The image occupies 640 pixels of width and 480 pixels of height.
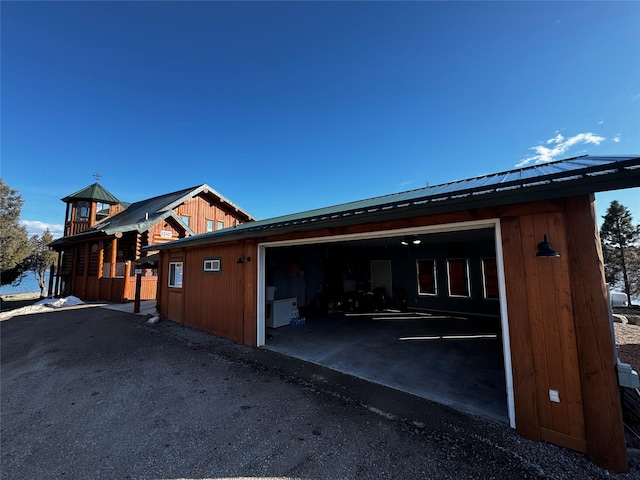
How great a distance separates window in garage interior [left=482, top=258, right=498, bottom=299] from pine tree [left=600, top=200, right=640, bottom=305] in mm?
15574

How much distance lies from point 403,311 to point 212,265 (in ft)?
24.8

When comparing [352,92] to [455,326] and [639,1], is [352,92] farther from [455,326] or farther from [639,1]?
[455,326]

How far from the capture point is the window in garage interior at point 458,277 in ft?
A: 31.2

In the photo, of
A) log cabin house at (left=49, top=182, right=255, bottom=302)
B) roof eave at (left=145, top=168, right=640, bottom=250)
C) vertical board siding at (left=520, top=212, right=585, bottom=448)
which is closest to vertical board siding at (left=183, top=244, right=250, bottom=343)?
roof eave at (left=145, top=168, right=640, bottom=250)

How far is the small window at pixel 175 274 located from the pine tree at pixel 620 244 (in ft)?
85.5

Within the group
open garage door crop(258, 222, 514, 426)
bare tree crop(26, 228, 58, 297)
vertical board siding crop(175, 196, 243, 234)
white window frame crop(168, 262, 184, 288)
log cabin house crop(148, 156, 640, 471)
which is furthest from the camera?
bare tree crop(26, 228, 58, 297)

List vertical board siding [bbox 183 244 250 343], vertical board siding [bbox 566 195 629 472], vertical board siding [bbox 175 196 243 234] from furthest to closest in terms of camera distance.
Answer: vertical board siding [bbox 175 196 243 234], vertical board siding [bbox 183 244 250 343], vertical board siding [bbox 566 195 629 472]

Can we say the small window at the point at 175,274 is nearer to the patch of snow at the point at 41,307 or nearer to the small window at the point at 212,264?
the small window at the point at 212,264

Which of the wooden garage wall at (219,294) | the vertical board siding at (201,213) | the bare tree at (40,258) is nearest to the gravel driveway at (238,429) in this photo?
the wooden garage wall at (219,294)

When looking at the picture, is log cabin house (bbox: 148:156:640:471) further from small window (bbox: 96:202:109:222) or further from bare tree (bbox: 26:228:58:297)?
bare tree (bbox: 26:228:58:297)

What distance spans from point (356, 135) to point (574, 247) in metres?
9.89

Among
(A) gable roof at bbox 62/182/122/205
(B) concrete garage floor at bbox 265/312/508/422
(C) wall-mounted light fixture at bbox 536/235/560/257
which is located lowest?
(B) concrete garage floor at bbox 265/312/508/422

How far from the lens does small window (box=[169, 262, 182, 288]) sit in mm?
8648

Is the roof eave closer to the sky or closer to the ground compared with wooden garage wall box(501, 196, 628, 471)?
closer to the sky
